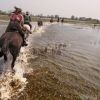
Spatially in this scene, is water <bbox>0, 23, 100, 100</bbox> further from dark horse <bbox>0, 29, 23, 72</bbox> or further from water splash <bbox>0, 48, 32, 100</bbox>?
dark horse <bbox>0, 29, 23, 72</bbox>

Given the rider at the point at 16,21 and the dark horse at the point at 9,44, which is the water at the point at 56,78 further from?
the rider at the point at 16,21

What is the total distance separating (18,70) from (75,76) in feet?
9.18

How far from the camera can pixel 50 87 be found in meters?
6.67

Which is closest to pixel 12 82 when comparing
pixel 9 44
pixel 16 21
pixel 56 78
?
pixel 9 44

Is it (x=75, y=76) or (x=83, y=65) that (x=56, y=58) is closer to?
(x=83, y=65)

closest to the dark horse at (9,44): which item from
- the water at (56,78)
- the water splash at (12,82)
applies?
the water splash at (12,82)

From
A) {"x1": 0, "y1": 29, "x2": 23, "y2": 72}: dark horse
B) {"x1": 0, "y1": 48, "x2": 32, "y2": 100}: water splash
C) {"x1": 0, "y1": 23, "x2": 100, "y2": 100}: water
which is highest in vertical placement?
{"x1": 0, "y1": 29, "x2": 23, "y2": 72}: dark horse

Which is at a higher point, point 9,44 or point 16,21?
point 16,21

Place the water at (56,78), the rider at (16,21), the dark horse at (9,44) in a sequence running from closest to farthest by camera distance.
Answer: the water at (56,78) < the dark horse at (9,44) < the rider at (16,21)

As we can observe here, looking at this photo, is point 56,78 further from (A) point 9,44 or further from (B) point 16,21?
(B) point 16,21

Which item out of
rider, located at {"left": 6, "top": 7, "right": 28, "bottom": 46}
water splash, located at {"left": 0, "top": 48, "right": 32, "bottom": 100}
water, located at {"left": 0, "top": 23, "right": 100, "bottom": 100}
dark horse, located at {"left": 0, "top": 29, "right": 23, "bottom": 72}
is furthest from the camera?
rider, located at {"left": 6, "top": 7, "right": 28, "bottom": 46}

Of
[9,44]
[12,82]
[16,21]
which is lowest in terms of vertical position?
[12,82]

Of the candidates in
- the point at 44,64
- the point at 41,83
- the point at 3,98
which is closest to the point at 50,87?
the point at 41,83

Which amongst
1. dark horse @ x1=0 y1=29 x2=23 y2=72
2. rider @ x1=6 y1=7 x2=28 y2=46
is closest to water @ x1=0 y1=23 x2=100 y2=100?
dark horse @ x1=0 y1=29 x2=23 y2=72
